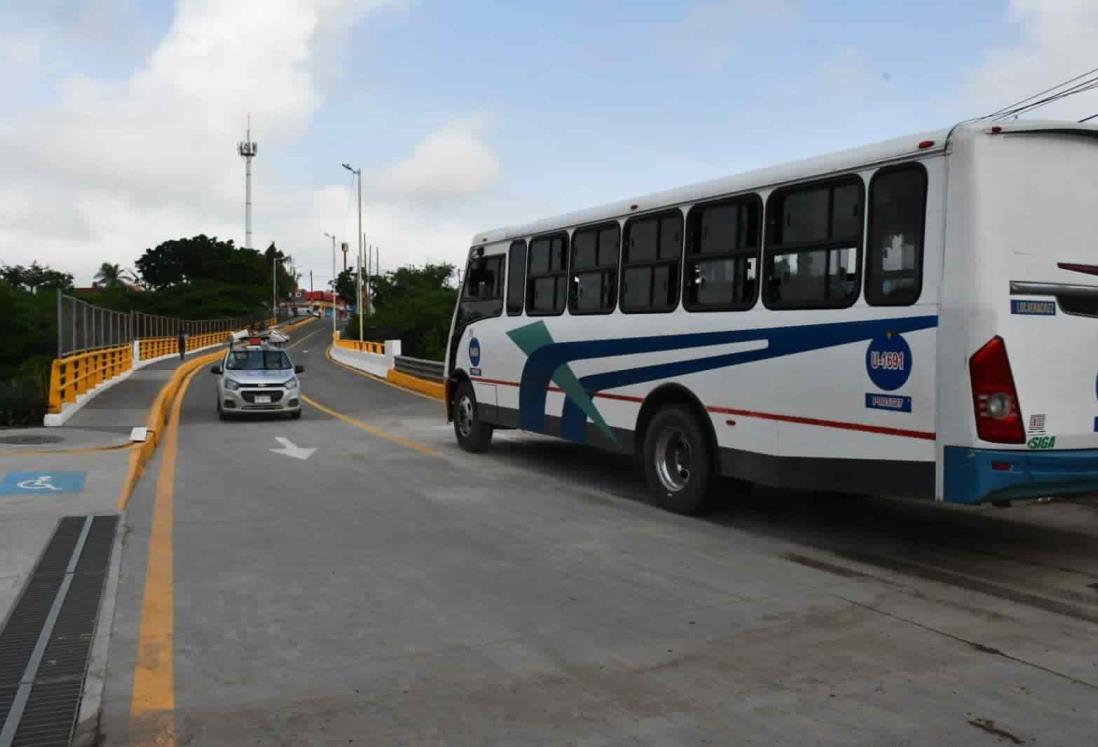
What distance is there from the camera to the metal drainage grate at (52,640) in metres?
4.50

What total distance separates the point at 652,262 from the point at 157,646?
629cm

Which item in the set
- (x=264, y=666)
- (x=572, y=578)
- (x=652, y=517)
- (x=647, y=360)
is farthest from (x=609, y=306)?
(x=264, y=666)

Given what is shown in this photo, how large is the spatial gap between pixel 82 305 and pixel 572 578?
19.9 meters

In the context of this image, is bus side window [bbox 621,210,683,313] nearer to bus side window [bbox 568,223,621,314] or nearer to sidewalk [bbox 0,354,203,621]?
bus side window [bbox 568,223,621,314]

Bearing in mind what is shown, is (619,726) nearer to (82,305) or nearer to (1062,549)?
(1062,549)

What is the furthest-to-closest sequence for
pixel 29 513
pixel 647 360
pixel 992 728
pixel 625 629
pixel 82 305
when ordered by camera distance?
pixel 82 305
pixel 647 360
pixel 29 513
pixel 625 629
pixel 992 728

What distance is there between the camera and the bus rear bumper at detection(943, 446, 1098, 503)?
6.70 metres

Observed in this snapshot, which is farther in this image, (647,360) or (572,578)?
(647,360)

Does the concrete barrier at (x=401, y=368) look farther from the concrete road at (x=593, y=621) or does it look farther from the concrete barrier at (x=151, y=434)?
the concrete road at (x=593, y=621)

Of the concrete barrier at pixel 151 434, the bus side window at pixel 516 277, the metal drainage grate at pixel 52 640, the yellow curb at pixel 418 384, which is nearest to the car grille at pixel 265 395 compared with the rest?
the concrete barrier at pixel 151 434

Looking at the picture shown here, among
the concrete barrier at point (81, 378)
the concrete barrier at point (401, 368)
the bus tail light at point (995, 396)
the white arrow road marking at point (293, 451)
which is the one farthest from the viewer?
the concrete barrier at point (401, 368)

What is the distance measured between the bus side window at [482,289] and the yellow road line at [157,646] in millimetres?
5572

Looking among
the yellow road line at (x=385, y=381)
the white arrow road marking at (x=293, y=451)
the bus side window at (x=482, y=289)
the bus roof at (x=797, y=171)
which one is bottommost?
the yellow road line at (x=385, y=381)

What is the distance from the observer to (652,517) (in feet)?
31.3
